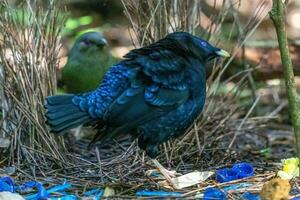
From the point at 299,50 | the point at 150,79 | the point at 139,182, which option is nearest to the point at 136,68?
the point at 150,79

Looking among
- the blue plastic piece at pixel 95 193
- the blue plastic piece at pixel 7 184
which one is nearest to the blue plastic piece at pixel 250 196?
the blue plastic piece at pixel 95 193

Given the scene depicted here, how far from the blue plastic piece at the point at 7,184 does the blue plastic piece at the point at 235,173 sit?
1337mm

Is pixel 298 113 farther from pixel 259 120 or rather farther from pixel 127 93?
pixel 259 120

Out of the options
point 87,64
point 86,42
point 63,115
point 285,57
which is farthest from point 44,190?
point 86,42

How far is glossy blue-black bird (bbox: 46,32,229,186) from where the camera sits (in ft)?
14.9

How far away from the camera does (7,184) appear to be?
4.49 m

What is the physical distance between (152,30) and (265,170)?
54.0 inches

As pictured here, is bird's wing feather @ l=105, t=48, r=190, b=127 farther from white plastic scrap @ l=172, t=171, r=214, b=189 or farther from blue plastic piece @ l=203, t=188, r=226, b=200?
blue plastic piece @ l=203, t=188, r=226, b=200

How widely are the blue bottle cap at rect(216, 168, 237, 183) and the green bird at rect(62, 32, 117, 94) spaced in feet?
7.56

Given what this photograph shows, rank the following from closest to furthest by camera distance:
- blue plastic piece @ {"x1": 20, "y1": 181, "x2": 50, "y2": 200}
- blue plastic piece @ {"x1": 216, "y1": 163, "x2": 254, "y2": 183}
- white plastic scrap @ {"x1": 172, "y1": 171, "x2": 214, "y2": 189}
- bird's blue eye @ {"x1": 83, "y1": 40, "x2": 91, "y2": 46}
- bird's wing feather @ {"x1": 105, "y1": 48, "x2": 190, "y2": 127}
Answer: blue plastic piece @ {"x1": 20, "y1": 181, "x2": 50, "y2": 200} → bird's wing feather @ {"x1": 105, "y1": 48, "x2": 190, "y2": 127} → white plastic scrap @ {"x1": 172, "y1": 171, "x2": 214, "y2": 189} → blue plastic piece @ {"x1": 216, "y1": 163, "x2": 254, "y2": 183} → bird's blue eye @ {"x1": 83, "y1": 40, "x2": 91, "y2": 46}

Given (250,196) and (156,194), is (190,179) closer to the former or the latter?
(156,194)

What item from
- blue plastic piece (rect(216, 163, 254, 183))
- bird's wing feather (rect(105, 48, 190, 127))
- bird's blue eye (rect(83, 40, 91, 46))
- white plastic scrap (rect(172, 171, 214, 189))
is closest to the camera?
bird's wing feather (rect(105, 48, 190, 127))

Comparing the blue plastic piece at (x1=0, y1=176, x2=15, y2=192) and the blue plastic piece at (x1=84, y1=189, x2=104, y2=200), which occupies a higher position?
the blue plastic piece at (x1=0, y1=176, x2=15, y2=192)

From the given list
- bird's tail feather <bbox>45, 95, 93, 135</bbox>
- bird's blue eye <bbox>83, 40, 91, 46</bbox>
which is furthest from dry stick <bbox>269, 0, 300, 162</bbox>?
bird's blue eye <bbox>83, 40, 91, 46</bbox>
